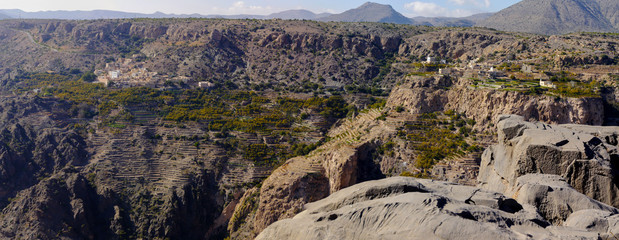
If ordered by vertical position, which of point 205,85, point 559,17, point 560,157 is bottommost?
point 205,85

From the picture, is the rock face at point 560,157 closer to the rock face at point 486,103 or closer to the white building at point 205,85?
the rock face at point 486,103

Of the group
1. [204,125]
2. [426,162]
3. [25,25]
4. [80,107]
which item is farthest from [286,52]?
[25,25]

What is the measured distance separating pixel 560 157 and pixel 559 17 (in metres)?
149

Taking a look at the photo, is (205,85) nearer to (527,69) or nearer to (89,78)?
(89,78)

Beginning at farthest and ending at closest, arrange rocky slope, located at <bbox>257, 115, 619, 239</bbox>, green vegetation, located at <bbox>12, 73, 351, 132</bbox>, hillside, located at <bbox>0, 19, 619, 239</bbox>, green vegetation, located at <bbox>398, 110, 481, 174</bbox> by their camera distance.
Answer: green vegetation, located at <bbox>12, 73, 351, 132</bbox>, hillside, located at <bbox>0, 19, 619, 239</bbox>, green vegetation, located at <bbox>398, 110, 481, 174</bbox>, rocky slope, located at <bbox>257, 115, 619, 239</bbox>

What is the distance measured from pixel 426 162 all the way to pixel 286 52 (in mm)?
44375

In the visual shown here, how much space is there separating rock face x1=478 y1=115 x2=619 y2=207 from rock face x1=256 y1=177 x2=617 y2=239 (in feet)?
7.28

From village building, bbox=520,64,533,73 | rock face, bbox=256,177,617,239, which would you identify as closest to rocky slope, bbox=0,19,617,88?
village building, bbox=520,64,533,73

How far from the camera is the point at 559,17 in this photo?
13238cm

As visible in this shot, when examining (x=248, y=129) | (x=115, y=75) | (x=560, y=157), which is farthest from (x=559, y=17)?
(x=560, y=157)

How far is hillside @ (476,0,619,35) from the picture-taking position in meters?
121

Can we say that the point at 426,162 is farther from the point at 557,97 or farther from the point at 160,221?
the point at 160,221

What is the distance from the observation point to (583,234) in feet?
27.9

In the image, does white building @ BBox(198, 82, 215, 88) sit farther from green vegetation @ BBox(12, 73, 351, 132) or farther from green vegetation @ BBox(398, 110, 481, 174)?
green vegetation @ BBox(398, 110, 481, 174)
